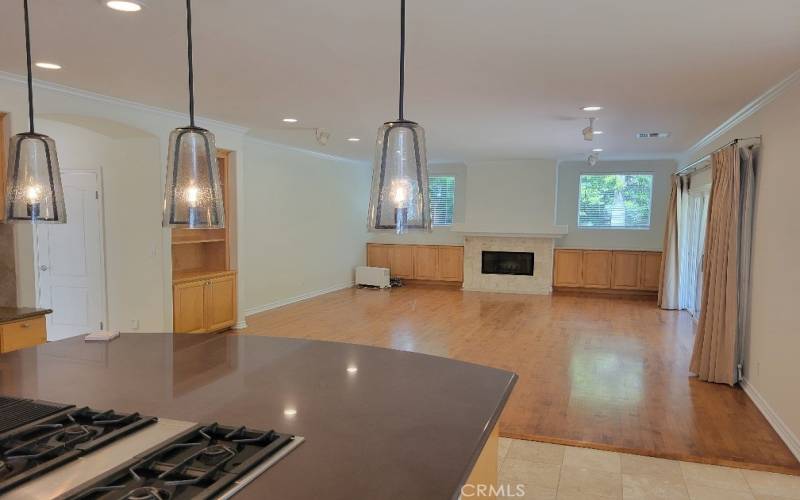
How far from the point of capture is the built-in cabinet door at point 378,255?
10.8 meters

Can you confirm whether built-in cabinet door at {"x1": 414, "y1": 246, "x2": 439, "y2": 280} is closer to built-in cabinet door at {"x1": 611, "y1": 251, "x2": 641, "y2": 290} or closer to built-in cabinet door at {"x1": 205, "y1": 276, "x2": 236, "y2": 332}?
built-in cabinet door at {"x1": 611, "y1": 251, "x2": 641, "y2": 290}

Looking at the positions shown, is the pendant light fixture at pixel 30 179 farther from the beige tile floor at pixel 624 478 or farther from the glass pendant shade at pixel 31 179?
the beige tile floor at pixel 624 478

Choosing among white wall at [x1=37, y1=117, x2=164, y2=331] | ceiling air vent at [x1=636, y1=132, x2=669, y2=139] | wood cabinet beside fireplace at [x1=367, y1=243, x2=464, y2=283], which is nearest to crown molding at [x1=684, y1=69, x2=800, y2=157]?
ceiling air vent at [x1=636, y1=132, x2=669, y2=139]

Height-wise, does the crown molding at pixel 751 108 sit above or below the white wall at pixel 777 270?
above

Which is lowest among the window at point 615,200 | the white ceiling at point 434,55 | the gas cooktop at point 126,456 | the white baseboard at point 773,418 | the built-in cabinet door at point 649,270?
the white baseboard at point 773,418

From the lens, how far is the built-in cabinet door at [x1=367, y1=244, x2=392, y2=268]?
1082cm

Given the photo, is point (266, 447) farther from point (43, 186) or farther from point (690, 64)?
point (690, 64)

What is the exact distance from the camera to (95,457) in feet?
4.20

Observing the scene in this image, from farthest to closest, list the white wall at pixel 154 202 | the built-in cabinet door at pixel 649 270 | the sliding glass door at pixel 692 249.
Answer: the built-in cabinet door at pixel 649 270 < the sliding glass door at pixel 692 249 < the white wall at pixel 154 202

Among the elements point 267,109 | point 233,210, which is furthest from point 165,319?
point 267,109

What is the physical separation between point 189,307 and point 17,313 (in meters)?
2.10

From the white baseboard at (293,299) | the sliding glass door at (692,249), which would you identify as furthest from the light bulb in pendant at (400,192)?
the sliding glass door at (692,249)

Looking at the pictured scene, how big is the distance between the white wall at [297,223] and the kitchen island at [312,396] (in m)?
4.47

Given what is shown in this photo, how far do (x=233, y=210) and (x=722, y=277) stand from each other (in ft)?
17.1
